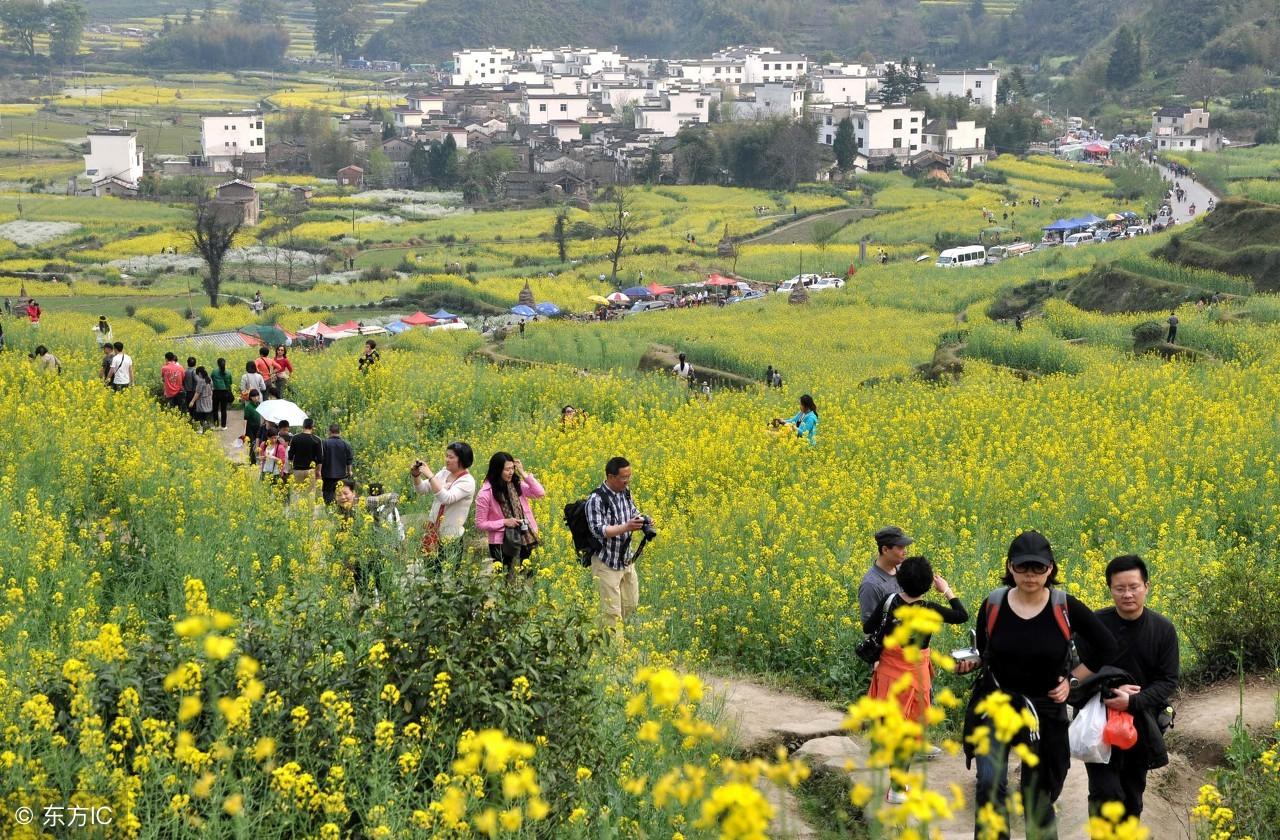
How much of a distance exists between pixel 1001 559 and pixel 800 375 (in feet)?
47.8

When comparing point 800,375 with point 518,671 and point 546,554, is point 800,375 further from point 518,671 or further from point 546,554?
point 518,671

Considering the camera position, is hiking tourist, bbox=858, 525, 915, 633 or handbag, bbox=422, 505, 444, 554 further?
handbag, bbox=422, 505, 444, 554

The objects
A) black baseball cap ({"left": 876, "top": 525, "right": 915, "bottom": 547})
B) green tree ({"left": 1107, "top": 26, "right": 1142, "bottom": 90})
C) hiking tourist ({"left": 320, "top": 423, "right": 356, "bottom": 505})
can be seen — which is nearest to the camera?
black baseball cap ({"left": 876, "top": 525, "right": 915, "bottom": 547})

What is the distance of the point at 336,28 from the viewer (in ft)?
575

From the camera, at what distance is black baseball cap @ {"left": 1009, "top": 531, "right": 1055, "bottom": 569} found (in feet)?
19.8

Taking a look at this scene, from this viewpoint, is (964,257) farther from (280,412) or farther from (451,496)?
(451,496)

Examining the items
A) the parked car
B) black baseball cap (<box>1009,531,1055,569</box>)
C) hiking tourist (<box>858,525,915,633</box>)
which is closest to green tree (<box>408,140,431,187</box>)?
the parked car

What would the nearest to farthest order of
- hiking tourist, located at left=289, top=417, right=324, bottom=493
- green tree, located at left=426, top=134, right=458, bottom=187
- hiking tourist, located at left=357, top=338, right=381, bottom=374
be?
hiking tourist, located at left=289, top=417, right=324, bottom=493, hiking tourist, located at left=357, top=338, right=381, bottom=374, green tree, located at left=426, top=134, right=458, bottom=187

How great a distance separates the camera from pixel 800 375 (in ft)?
85.3

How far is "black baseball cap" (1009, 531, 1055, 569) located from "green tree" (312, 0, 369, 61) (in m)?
178

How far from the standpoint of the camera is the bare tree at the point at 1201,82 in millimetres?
107438

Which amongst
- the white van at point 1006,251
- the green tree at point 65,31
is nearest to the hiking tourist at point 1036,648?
the white van at point 1006,251

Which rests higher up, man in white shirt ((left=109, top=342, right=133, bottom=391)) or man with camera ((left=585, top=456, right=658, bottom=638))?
man with camera ((left=585, top=456, right=658, bottom=638))

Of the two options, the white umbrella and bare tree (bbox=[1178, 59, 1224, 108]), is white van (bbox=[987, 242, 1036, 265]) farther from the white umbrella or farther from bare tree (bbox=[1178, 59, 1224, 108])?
bare tree (bbox=[1178, 59, 1224, 108])
